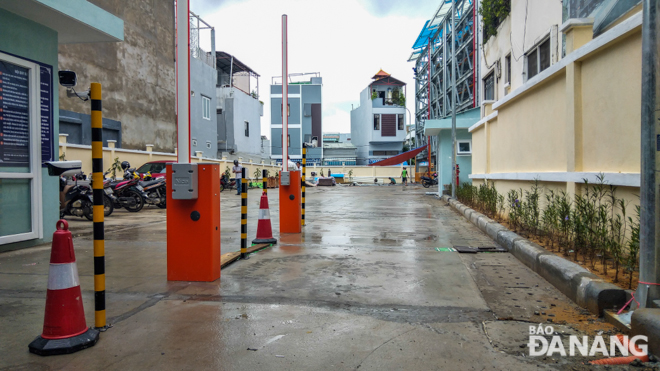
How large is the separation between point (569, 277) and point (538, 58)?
30.2 ft

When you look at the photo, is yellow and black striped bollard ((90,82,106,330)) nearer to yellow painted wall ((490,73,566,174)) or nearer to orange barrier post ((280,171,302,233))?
orange barrier post ((280,171,302,233))

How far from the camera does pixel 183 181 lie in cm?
432

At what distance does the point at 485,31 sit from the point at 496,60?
1654 millimetres

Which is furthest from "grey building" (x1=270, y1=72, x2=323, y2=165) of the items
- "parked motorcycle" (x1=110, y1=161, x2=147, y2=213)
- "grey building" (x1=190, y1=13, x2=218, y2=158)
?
"parked motorcycle" (x1=110, y1=161, x2=147, y2=213)

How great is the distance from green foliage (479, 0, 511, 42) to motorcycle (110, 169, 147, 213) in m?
12.0

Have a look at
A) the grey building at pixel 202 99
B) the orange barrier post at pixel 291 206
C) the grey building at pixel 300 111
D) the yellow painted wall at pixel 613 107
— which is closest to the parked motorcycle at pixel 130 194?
the orange barrier post at pixel 291 206

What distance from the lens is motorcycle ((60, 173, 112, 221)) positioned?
32.0 feet

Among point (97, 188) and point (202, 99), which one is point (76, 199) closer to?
point (97, 188)

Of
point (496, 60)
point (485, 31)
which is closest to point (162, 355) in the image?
point (496, 60)

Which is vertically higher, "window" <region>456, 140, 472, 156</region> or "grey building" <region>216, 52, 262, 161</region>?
"grey building" <region>216, 52, 262, 161</region>

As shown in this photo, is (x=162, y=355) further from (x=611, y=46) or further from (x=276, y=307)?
(x=611, y=46)

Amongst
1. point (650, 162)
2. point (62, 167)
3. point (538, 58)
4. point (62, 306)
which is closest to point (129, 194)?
point (62, 167)

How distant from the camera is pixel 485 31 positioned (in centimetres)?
1602

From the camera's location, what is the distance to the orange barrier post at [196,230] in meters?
4.44
